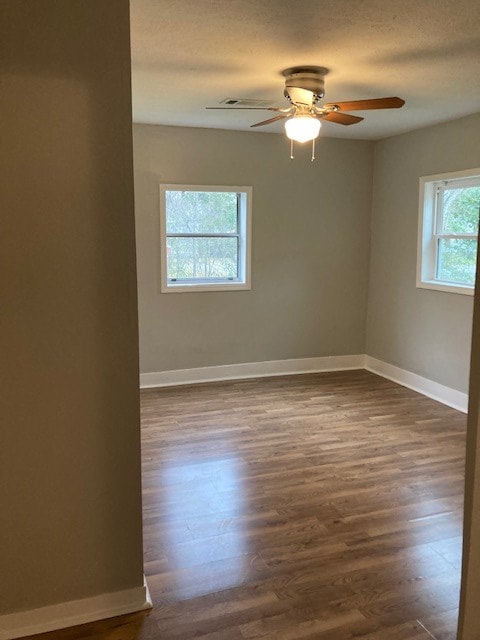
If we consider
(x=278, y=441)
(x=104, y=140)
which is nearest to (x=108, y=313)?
(x=104, y=140)

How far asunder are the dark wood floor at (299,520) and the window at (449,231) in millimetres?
1237

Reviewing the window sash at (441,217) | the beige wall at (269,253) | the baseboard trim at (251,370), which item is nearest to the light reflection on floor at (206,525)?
the baseboard trim at (251,370)

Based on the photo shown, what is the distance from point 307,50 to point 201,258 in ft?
9.72

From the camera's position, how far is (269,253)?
580 cm

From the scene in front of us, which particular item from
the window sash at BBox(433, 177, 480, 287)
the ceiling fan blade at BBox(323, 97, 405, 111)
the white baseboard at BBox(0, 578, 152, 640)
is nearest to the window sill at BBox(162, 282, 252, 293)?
the window sash at BBox(433, 177, 480, 287)

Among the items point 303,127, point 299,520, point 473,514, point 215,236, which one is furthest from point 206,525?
point 215,236

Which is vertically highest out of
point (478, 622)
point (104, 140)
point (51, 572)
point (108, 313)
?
point (104, 140)

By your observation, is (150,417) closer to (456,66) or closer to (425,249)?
(425,249)

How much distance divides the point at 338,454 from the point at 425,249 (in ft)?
8.17

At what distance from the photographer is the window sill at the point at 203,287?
18.1ft

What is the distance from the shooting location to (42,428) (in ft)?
6.83

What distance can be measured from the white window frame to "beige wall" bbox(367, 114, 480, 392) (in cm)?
153

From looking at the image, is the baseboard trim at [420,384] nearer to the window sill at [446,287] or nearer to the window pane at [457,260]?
the window sill at [446,287]

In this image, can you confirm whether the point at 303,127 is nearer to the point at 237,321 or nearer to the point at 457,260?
the point at 457,260
